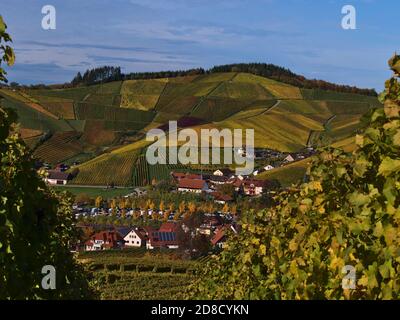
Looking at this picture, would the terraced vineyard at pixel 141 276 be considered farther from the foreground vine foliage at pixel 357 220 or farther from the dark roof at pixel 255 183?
the foreground vine foliage at pixel 357 220

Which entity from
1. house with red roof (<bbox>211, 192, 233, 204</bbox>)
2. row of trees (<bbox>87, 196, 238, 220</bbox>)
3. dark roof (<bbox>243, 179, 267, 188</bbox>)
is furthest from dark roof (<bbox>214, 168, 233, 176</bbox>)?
row of trees (<bbox>87, 196, 238, 220</bbox>)

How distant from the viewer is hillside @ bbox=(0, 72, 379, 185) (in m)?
110

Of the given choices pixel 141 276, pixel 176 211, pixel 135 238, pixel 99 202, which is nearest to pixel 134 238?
pixel 135 238

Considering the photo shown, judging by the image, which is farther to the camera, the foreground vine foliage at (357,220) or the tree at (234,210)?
the tree at (234,210)

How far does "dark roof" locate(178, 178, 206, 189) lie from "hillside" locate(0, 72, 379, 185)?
7.87m

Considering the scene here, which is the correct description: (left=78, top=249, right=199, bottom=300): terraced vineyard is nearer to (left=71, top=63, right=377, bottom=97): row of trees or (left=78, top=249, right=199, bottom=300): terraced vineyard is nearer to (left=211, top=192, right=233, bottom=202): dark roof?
(left=211, top=192, right=233, bottom=202): dark roof

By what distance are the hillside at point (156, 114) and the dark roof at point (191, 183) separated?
787 centimetres

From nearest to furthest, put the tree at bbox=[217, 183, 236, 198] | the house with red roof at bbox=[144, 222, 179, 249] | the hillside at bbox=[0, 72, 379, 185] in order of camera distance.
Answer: the house with red roof at bbox=[144, 222, 179, 249] < the tree at bbox=[217, 183, 236, 198] < the hillside at bbox=[0, 72, 379, 185]

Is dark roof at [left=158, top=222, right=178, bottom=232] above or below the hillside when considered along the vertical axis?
below

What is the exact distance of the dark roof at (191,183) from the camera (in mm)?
96300

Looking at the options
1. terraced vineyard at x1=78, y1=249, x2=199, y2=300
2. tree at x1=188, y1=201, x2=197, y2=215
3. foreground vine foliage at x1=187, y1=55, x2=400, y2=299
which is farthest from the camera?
tree at x1=188, y1=201, x2=197, y2=215

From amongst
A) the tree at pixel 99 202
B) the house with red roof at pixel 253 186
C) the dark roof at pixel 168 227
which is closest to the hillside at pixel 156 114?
the tree at pixel 99 202

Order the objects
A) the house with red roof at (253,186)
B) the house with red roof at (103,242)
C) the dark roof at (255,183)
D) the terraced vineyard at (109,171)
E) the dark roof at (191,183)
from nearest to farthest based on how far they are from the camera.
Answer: the house with red roof at (103,242) → the dark roof at (255,183) → the house with red roof at (253,186) → the dark roof at (191,183) → the terraced vineyard at (109,171)
